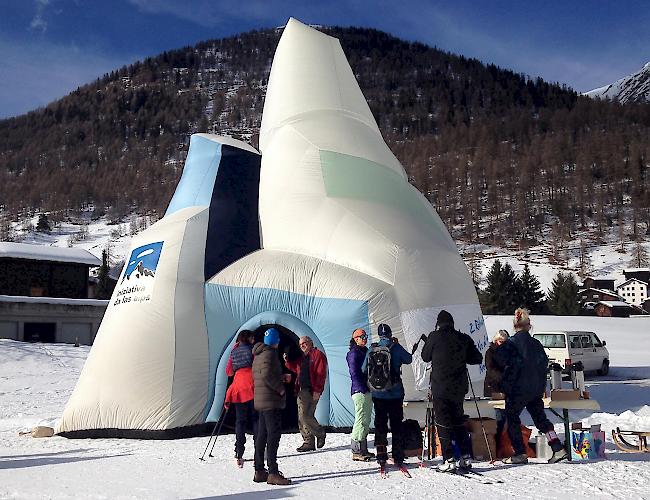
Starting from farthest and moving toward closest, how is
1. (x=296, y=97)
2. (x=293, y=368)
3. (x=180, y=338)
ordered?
1. (x=296, y=97)
2. (x=180, y=338)
3. (x=293, y=368)

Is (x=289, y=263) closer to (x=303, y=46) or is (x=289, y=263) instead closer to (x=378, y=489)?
(x=378, y=489)

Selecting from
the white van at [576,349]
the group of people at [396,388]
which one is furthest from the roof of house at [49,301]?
the group of people at [396,388]

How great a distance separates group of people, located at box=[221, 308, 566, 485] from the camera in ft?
22.7

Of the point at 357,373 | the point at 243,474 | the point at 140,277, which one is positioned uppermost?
the point at 140,277

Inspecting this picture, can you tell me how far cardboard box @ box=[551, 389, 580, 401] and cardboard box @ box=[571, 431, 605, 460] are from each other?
44cm

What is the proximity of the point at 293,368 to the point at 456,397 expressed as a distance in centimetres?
311

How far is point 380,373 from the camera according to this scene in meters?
7.30

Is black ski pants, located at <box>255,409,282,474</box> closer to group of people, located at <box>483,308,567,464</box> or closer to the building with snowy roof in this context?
group of people, located at <box>483,308,567,464</box>

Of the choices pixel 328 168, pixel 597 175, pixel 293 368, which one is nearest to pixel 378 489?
pixel 293 368

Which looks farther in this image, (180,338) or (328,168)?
(328,168)

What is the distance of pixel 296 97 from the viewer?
1409cm

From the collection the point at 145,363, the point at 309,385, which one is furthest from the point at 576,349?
the point at 145,363

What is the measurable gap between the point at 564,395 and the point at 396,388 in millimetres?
2134

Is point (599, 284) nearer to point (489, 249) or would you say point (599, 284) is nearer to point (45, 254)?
point (489, 249)
